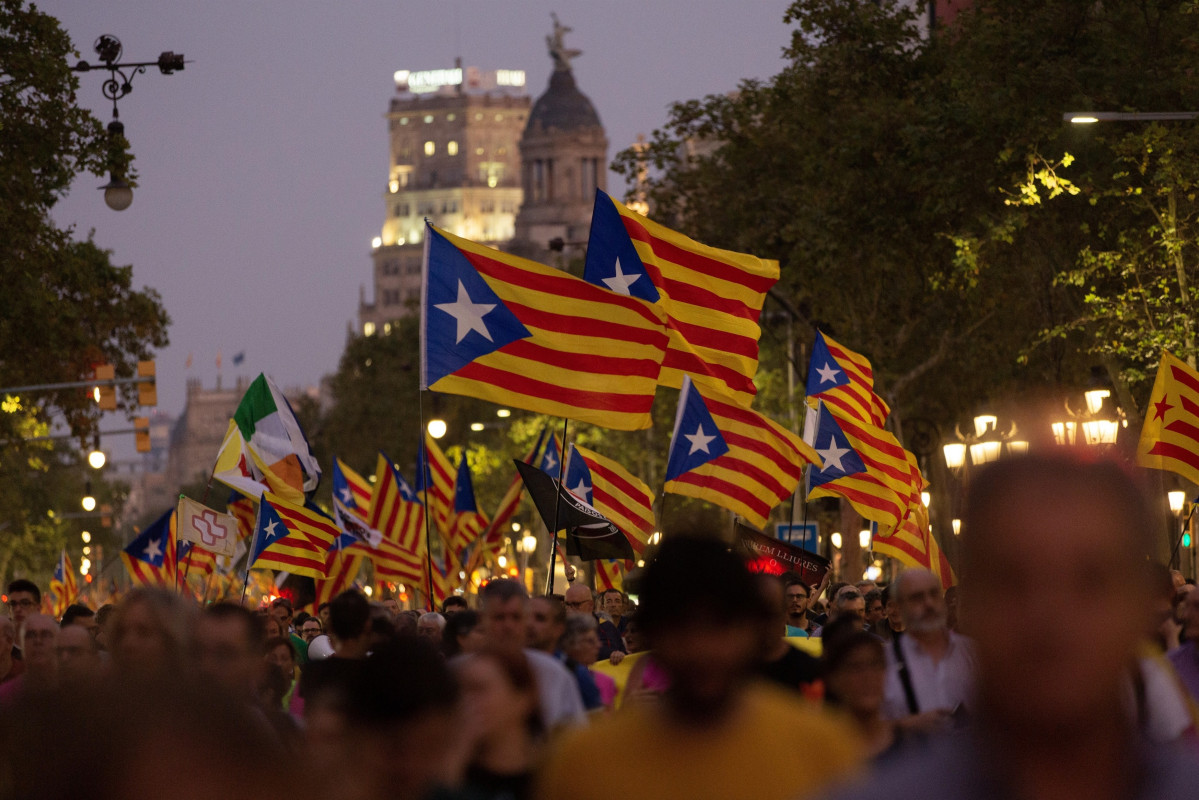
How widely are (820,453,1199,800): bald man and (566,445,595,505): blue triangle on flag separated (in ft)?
63.7

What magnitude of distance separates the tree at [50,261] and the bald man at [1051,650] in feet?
80.9

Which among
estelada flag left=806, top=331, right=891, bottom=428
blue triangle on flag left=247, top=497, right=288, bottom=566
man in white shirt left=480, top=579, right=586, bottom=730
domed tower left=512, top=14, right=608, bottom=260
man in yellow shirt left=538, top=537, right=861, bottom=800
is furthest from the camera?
domed tower left=512, top=14, right=608, bottom=260

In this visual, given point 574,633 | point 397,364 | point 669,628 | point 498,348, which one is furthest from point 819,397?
point 397,364

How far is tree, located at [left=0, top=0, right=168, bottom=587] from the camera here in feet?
83.9

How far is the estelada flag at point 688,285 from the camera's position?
14.5 metres

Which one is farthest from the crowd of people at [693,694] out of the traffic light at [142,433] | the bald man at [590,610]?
the traffic light at [142,433]

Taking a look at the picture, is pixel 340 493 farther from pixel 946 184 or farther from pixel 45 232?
pixel 946 184

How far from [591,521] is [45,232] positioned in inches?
519

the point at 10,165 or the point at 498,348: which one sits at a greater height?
the point at 10,165

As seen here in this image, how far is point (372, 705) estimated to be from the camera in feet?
12.8

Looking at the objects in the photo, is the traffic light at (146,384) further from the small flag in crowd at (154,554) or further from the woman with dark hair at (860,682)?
the woman with dark hair at (860,682)

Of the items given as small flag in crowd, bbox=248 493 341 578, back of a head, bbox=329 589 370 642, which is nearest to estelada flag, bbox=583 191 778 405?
small flag in crowd, bbox=248 493 341 578

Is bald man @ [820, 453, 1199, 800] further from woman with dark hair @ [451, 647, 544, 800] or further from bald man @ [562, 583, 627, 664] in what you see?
bald man @ [562, 583, 627, 664]

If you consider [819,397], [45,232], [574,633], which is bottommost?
[574,633]
